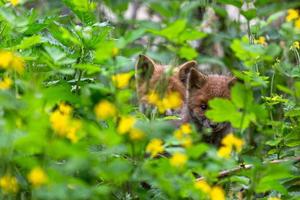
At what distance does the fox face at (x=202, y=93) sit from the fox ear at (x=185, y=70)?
8 centimetres

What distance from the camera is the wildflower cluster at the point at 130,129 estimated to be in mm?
2338

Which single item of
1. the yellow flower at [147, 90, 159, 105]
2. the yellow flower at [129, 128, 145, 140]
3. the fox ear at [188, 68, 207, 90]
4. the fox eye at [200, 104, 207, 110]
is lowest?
the fox eye at [200, 104, 207, 110]

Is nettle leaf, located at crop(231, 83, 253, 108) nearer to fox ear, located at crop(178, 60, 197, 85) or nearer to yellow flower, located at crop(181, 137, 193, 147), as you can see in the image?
yellow flower, located at crop(181, 137, 193, 147)

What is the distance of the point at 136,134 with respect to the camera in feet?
7.90

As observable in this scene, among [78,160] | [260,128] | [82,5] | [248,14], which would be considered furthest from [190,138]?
[248,14]

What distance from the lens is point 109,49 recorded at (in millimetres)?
2545

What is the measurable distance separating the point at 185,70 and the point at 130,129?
13.7 feet

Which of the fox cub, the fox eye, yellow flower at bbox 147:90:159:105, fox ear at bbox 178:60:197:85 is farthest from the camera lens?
fox ear at bbox 178:60:197:85

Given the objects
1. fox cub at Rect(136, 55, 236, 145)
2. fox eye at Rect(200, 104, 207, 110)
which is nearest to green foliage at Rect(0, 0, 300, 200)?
fox cub at Rect(136, 55, 236, 145)

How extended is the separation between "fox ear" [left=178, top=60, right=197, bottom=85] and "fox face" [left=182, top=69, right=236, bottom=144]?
0.26ft

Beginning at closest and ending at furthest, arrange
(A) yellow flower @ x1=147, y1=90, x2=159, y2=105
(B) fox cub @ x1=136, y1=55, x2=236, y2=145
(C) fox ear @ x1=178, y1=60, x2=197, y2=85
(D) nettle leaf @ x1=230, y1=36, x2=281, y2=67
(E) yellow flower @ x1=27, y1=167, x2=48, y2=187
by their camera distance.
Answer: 1. (E) yellow flower @ x1=27, y1=167, x2=48, y2=187
2. (A) yellow flower @ x1=147, y1=90, x2=159, y2=105
3. (D) nettle leaf @ x1=230, y1=36, x2=281, y2=67
4. (B) fox cub @ x1=136, y1=55, x2=236, y2=145
5. (C) fox ear @ x1=178, y1=60, x2=197, y2=85

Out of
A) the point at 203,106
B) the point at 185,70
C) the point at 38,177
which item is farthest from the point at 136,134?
the point at 185,70

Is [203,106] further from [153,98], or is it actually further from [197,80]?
[153,98]

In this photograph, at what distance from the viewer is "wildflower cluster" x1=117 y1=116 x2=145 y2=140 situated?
7.67 feet
